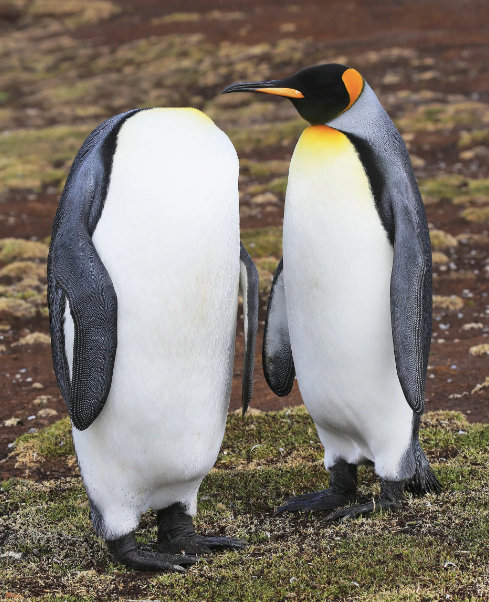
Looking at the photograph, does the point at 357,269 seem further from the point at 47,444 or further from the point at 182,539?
the point at 47,444

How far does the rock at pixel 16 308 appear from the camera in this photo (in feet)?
34.6

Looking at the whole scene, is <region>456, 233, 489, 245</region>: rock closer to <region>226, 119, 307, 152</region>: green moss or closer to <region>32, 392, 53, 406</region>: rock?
<region>32, 392, 53, 406</region>: rock

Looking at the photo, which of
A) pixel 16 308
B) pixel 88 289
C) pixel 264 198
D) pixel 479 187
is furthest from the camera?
pixel 264 198

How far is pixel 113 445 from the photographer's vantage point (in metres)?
4.18

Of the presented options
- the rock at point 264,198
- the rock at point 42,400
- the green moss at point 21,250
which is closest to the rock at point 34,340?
the rock at point 42,400

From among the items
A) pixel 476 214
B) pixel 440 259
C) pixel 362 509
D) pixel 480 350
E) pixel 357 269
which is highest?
pixel 357 269

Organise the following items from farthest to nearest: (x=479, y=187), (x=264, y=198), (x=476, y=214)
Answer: (x=264, y=198), (x=479, y=187), (x=476, y=214)

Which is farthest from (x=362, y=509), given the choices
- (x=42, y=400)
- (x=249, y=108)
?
(x=249, y=108)

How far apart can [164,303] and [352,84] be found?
1.59 metres

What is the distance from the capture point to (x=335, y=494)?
5.05 m

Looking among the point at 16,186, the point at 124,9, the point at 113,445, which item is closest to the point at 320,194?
the point at 113,445

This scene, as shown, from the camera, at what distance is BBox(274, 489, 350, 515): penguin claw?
493 cm

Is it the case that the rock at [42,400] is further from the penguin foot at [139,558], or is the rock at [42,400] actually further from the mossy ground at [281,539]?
the penguin foot at [139,558]

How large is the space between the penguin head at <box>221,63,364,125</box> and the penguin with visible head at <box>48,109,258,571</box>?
0.58 metres
